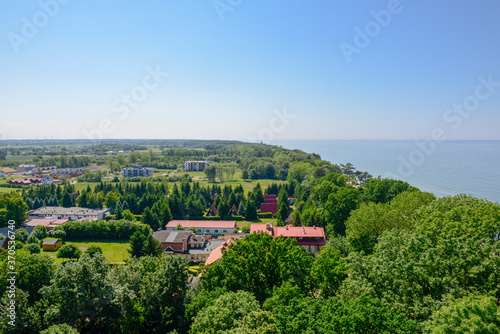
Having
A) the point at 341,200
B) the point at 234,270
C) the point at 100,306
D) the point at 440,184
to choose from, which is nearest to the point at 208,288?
the point at 234,270

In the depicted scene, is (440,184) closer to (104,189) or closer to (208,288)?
(208,288)

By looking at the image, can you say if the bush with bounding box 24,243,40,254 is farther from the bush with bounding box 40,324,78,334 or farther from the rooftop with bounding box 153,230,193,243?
the bush with bounding box 40,324,78,334

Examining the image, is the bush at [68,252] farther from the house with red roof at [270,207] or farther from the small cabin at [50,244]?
the house with red roof at [270,207]

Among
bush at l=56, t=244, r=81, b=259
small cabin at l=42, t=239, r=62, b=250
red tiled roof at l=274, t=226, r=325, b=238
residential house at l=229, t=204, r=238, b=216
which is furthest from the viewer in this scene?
residential house at l=229, t=204, r=238, b=216

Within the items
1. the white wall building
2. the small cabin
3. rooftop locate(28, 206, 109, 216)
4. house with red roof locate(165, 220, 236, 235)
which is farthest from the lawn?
rooftop locate(28, 206, 109, 216)

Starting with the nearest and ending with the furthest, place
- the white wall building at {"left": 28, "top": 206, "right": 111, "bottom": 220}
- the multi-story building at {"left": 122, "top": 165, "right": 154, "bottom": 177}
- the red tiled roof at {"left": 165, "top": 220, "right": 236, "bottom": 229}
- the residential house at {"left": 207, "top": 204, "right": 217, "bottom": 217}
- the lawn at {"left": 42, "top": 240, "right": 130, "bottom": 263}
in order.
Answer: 1. the lawn at {"left": 42, "top": 240, "right": 130, "bottom": 263}
2. the red tiled roof at {"left": 165, "top": 220, "right": 236, "bottom": 229}
3. the white wall building at {"left": 28, "top": 206, "right": 111, "bottom": 220}
4. the residential house at {"left": 207, "top": 204, "right": 217, "bottom": 217}
5. the multi-story building at {"left": 122, "top": 165, "right": 154, "bottom": 177}

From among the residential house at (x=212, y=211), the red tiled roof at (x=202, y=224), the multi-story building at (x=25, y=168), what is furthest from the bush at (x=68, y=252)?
the multi-story building at (x=25, y=168)

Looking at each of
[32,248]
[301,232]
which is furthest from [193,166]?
[301,232]

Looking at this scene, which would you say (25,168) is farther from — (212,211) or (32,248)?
(32,248)

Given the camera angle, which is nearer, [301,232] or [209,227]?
[301,232]
